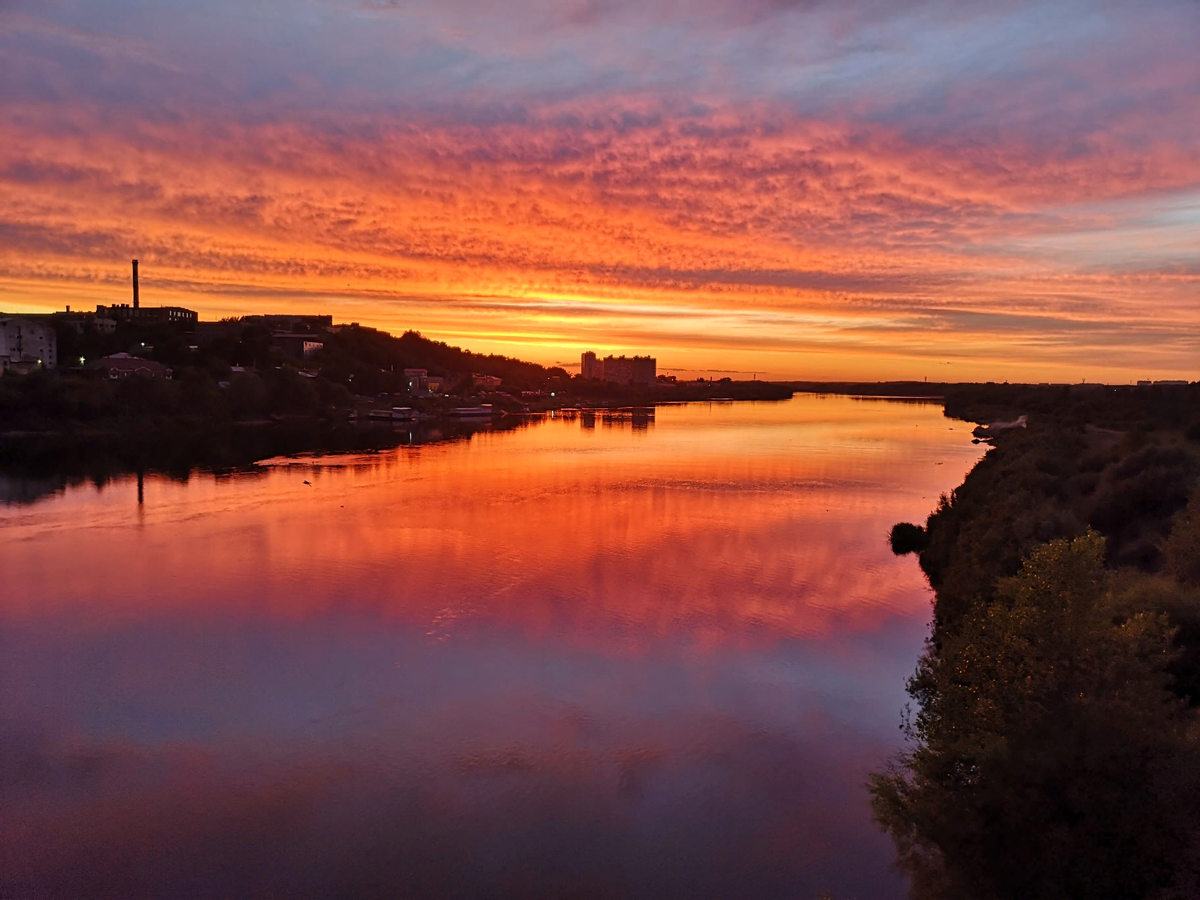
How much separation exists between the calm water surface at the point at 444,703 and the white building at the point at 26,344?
31225mm

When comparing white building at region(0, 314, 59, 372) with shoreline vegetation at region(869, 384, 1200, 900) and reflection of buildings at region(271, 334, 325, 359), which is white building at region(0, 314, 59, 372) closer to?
reflection of buildings at region(271, 334, 325, 359)

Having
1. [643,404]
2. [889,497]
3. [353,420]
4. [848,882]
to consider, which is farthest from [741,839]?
[643,404]

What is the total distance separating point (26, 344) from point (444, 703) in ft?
161

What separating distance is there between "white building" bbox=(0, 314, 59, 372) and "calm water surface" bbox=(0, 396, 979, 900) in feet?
102

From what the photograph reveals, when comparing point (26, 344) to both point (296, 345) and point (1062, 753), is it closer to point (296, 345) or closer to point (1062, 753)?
point (296, 345)

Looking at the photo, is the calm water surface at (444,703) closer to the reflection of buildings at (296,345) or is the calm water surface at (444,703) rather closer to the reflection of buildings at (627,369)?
the reflection of buildings at (296,345)

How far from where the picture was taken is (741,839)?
6113mm

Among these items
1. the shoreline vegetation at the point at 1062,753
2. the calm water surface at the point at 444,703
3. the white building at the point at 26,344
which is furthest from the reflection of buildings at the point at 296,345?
the shoreline vegetation at the point at 1062,753

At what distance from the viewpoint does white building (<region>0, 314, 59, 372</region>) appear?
42.7 metres

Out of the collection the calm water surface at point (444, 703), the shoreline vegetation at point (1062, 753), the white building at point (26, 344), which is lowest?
the calm water surface at point (444, 703)

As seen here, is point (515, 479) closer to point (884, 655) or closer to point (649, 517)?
point (649, 517)

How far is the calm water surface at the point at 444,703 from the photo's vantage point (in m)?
A: 5.79

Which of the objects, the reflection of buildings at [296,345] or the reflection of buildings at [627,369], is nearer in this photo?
the reflection of buildings at [296,345]

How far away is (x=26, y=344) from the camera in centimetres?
4566
